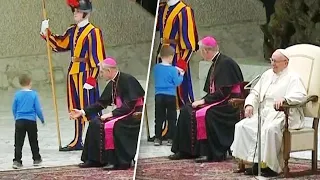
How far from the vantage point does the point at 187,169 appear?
1666 mm

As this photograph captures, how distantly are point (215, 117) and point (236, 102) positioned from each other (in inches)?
3.2

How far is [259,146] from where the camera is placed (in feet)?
5.40

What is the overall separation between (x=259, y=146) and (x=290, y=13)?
1.38 ft

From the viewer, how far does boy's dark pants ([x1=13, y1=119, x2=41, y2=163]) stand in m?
1.64

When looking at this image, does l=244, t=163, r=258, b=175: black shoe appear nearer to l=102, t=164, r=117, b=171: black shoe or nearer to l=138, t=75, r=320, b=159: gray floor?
l=138, t=75, r=320, b=159: gray floor

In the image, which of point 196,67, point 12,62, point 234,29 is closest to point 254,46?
point 234,29

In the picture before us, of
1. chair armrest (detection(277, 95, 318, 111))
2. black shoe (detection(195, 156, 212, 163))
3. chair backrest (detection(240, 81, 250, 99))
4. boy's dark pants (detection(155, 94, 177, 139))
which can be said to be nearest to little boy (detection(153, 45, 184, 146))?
boy's dark pants (detection(155, 94, 177, 139))

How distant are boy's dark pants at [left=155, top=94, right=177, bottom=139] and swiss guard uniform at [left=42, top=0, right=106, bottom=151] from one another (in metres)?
0.20

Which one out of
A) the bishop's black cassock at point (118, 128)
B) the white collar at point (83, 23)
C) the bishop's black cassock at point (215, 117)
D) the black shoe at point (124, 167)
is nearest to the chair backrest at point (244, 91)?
the bishop's black cassock at point (215, 117)

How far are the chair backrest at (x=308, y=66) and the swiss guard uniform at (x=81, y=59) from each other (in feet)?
1.99

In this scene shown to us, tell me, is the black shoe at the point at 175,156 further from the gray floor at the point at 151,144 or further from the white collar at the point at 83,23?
the white collar at the point at 83,23

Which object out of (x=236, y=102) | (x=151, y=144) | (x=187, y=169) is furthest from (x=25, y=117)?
(x=236, y=102)

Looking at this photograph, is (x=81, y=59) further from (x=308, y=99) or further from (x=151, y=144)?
(x=308, y=99)

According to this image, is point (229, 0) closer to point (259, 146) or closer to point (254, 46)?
point (254, 46)
